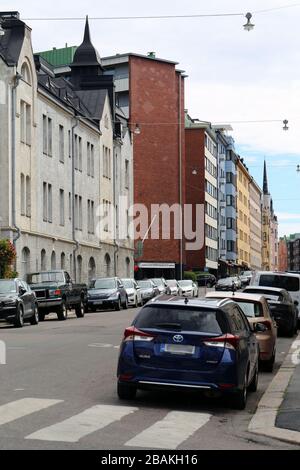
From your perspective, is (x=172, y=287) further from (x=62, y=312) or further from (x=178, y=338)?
(x=178, y=338)

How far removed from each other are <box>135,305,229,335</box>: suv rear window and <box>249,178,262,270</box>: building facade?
5851 inches

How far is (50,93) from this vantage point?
5009 centimetres

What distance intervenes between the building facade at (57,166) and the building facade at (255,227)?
94.6m

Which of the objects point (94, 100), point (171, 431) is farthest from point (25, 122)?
point (171, 431)

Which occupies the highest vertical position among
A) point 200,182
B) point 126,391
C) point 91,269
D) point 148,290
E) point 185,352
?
point 200,182

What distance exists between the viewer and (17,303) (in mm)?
27688

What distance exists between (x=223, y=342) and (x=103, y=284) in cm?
3221

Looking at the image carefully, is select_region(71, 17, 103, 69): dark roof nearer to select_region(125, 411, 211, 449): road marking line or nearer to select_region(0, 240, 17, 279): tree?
select_region(0, 240, 17, 279): tree

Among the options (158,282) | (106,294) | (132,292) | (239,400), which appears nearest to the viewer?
(239,400)

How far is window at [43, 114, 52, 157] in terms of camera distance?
161ft

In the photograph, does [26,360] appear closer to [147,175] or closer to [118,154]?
[118,154]

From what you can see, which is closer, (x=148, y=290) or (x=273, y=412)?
(x=273, y=412)

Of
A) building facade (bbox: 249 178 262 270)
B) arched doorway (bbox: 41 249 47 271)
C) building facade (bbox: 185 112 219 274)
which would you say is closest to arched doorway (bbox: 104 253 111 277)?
arched doorway (bbox: 41 249 47 271)

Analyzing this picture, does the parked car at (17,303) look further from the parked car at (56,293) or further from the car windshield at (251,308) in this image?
the car windshield at (251,308)
